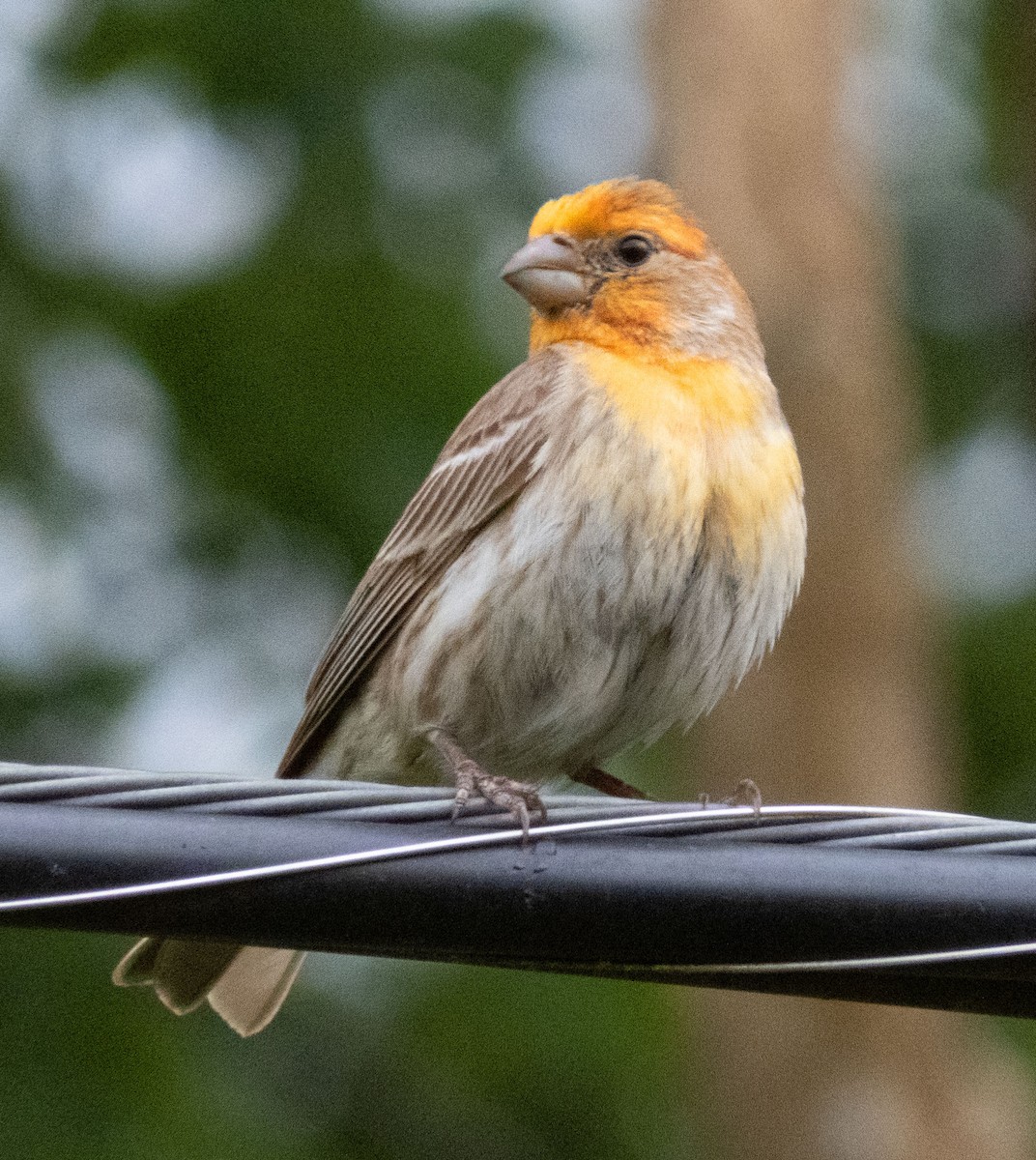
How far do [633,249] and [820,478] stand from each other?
395 cm

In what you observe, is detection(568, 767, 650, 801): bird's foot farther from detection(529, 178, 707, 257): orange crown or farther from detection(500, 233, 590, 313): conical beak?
detection(529, 178, 707, 257): orange crown

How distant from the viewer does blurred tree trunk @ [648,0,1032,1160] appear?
873 centimetres

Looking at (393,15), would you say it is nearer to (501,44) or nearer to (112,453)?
(501,44)

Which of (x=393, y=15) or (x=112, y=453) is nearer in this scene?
(x=112, y=453)

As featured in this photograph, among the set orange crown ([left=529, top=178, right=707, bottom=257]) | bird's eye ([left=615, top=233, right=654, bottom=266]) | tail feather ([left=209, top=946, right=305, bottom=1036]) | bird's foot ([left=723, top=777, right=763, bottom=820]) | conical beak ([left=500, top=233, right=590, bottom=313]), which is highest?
orange crown ([left=529, top=178, right=707, bottom=257])

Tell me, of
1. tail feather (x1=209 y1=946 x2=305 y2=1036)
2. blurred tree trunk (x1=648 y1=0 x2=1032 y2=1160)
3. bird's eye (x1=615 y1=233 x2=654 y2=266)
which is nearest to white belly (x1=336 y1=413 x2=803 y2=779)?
tail feather (x1=209 y1=946 x2=305 y2=1036)

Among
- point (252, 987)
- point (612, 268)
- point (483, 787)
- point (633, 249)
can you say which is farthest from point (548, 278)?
point (252, 987)

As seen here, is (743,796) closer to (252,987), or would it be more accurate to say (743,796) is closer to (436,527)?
(436,527)

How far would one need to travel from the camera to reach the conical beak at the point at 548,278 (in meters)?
5.74

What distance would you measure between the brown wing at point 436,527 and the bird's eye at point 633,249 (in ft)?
1.69

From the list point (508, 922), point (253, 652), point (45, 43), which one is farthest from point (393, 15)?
point (508, 922)

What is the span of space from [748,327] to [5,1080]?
3.53m

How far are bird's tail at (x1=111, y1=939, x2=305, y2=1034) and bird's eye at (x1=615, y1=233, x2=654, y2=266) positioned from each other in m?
2.27

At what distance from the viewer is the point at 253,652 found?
8188 millimetres
